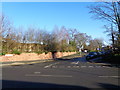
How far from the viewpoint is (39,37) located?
3597 cm

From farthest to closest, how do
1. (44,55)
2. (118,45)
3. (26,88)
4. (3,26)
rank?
(44,55), (3,26), (118,45), (26,88)

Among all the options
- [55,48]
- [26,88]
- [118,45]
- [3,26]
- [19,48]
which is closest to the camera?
[26,88]

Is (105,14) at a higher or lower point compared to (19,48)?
higher

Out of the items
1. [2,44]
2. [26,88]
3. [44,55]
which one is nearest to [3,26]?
[2,44]

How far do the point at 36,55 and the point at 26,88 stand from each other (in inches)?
1036

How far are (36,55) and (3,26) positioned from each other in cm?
964

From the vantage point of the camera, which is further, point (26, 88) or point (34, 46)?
point (34, 46)

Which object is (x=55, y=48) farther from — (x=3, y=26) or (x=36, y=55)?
(x=3, y=26)

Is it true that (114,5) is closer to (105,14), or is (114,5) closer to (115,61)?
(105,14)

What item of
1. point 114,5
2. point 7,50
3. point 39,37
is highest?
point 114,5

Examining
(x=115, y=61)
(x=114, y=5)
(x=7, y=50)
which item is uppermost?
(x=114, y=5)

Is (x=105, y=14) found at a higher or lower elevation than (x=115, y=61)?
higher

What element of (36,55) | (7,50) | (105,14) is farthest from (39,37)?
(105,14)

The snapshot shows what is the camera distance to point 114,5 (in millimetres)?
22094
